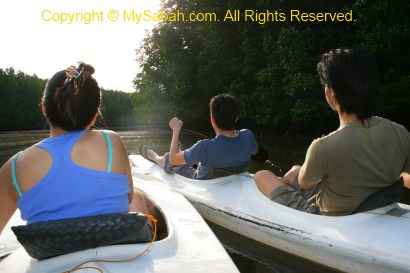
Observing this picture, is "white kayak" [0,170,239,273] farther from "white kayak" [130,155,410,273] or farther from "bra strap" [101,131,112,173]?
"white kayak" [130,155,410,273]

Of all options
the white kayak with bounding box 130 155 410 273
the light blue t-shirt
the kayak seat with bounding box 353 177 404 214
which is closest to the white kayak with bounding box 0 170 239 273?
the white kayak with bounding box 130 155 410 273

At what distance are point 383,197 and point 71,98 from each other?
2.03 meters

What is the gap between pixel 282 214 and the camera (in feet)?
9.29

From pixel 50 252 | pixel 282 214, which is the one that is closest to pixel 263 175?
pixel 282 214

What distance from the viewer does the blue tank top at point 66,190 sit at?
4.55 feet

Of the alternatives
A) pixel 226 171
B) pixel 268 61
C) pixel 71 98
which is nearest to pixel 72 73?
pixel 71 98

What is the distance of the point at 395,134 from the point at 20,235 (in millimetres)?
2076

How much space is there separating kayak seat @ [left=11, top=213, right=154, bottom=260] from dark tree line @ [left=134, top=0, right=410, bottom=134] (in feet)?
36.7

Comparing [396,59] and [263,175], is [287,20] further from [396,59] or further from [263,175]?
[263,175]

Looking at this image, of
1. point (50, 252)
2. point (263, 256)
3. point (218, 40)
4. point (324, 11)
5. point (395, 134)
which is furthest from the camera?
point (218, 40)

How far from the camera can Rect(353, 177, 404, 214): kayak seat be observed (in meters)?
2.31

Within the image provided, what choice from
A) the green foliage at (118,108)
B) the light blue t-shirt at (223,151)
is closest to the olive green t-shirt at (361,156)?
the light blue t-shirt at (223,151)

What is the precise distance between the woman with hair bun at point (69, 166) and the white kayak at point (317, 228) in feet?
5.06

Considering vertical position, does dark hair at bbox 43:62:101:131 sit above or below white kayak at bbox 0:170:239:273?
above
